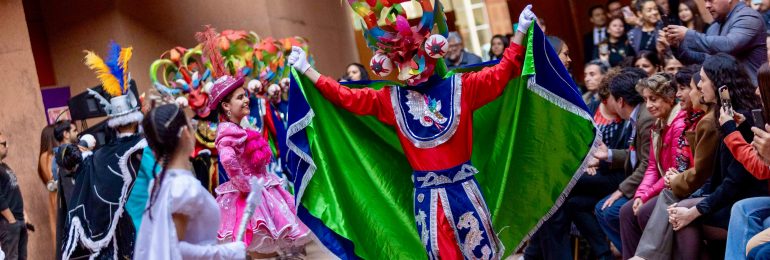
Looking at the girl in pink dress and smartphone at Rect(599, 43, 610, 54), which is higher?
smartphone at Rect(599, 43, 610, 54)

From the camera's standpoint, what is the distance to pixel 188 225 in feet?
16.7

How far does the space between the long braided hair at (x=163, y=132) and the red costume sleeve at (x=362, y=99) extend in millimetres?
1990

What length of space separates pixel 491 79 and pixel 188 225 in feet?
7.84

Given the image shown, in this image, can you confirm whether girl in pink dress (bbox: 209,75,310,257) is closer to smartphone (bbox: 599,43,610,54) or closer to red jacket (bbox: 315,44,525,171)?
red jacket (bbox: 315,44,525,171)

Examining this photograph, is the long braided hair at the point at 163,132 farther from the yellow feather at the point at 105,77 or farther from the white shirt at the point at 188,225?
the yellow feather at the point at 105,77

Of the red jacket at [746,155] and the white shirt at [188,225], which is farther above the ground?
the white shirt at [188,225]

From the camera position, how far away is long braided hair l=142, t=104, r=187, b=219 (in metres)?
5.08

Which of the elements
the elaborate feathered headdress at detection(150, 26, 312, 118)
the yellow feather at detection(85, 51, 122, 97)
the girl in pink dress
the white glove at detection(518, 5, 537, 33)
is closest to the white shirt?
the white glove at detection(518, 5, 537, 33)

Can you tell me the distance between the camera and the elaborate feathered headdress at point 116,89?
28.0 feet

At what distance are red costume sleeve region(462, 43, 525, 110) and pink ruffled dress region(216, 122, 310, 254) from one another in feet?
7.52

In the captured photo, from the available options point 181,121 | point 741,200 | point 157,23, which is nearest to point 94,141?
point 181,121

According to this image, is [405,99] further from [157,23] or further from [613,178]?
[157,23]

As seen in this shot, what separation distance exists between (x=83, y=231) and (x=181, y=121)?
3.55 m

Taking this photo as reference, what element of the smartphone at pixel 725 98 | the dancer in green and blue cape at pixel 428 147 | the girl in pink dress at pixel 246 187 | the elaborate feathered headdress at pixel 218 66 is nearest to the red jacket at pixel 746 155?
the smartphone at pixel 725 98
